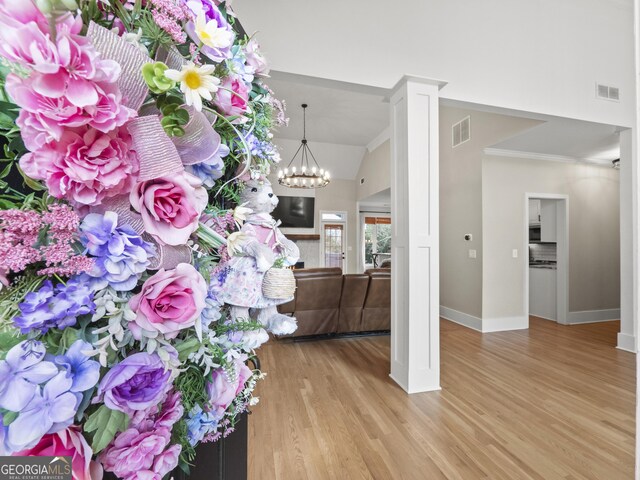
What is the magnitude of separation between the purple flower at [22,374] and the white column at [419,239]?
249cm

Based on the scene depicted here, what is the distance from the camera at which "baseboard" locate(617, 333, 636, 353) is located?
11.5 feet

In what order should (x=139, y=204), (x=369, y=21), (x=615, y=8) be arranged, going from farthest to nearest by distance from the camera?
(x=615, y=8)
(x=369, y=21)
(x=139, y=204)

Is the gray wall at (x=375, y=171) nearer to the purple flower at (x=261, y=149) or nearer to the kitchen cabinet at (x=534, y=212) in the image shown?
the kitchen cabinet at (x=534, y=212)

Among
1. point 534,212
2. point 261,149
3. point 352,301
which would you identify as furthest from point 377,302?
point 534,212

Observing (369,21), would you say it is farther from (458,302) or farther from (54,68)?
(458,302)

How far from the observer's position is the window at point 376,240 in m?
10.1

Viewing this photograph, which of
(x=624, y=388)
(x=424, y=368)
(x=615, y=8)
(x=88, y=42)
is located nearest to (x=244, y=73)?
(x=88, y=42)

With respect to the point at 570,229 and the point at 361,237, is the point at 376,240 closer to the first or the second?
the point at 361,237

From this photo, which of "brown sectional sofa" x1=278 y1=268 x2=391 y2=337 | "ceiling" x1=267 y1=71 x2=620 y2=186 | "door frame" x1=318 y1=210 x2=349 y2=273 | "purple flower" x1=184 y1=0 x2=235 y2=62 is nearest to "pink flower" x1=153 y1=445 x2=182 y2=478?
"purple flower" x1=184 y1=0 x2=235 y2=62

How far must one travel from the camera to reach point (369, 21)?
2.50m

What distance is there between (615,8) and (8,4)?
5332mm

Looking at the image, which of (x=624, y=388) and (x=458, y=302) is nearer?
(x=624, y=388)

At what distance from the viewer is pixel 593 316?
498cm
